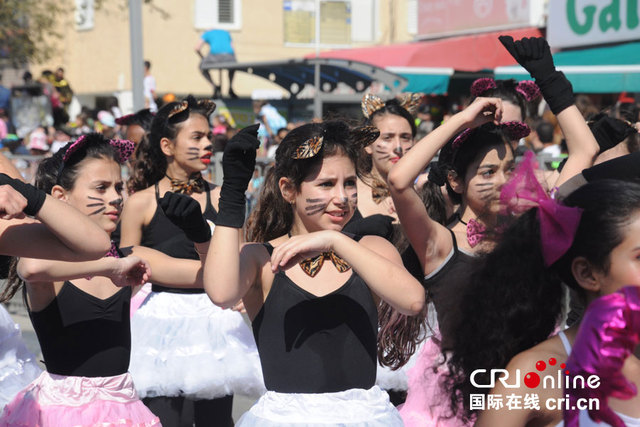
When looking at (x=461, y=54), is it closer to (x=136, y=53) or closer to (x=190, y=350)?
(x=136, y=53)

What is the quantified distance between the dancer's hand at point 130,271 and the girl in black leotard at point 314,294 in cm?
49

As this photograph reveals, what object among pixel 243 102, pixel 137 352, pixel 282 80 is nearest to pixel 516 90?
pixel 137 352

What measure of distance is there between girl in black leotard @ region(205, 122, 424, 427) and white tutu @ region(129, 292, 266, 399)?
1.83 metres

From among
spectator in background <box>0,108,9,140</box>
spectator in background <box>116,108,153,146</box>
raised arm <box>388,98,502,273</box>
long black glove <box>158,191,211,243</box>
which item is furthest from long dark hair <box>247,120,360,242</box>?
spectator in background <box>0,108,9,140</box>

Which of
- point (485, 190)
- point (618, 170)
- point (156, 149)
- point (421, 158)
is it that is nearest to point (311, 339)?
point (421, 158)

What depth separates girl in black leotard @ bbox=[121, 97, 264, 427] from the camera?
5230 mm

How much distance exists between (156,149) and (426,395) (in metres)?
2.61

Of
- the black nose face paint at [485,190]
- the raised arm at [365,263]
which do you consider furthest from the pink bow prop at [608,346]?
the black nose face paint at [485,190]

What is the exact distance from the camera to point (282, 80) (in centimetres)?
1675

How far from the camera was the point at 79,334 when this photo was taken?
4.00 m

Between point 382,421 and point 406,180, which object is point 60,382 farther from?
point 406,180

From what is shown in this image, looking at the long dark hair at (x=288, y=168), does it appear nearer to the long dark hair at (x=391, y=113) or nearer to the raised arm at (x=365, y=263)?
the raised arm at (x=365, y=263)

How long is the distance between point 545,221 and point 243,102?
13.4 m

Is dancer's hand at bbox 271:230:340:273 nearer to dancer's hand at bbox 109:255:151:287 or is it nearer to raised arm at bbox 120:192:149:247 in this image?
dancer's hand at bbox 109:255:151:287
